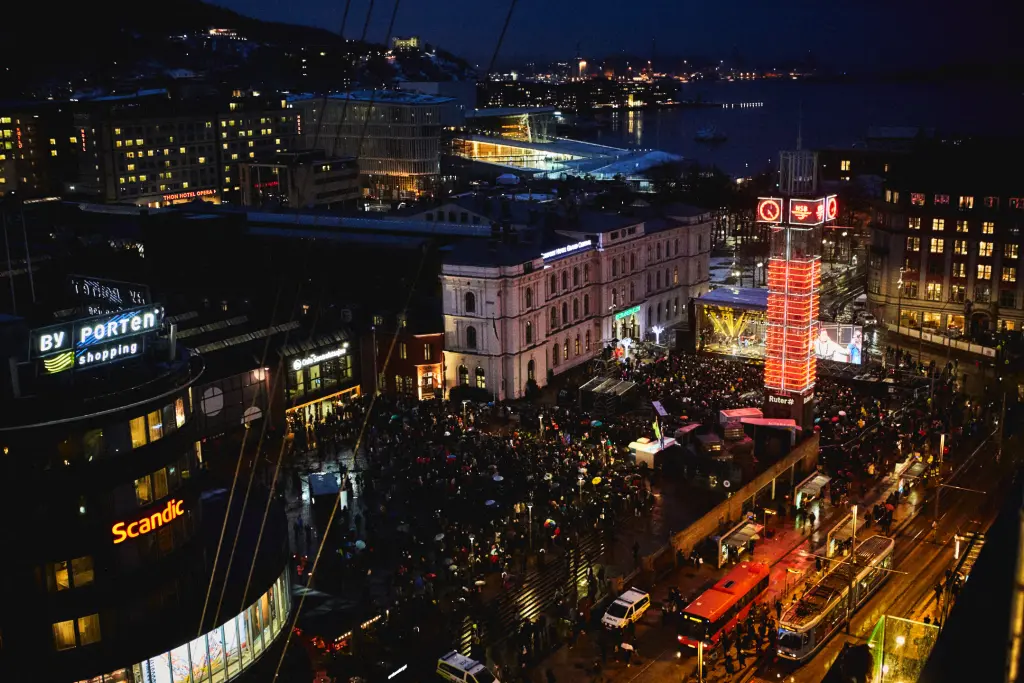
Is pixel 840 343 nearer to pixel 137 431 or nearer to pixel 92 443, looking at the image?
pixel 137 431

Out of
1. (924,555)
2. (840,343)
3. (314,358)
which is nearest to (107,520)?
(924,555)

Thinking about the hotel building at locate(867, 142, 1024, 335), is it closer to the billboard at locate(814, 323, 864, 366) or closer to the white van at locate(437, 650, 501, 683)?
the billboard at locate(814, 323, 864, 366)

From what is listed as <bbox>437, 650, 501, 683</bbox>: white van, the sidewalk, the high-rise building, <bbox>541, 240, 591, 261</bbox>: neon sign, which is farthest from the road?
the high-rise building

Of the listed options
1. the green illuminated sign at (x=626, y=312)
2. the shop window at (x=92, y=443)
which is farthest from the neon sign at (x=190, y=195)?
the shop window at (x=92, y=443)

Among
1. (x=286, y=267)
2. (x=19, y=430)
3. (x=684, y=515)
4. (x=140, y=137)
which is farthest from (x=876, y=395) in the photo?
(x=140, y=137)

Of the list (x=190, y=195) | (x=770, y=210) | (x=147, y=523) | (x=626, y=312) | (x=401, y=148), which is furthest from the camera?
(x=401, y=148)

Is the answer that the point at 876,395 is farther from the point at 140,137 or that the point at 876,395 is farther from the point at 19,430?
the point at 140,137

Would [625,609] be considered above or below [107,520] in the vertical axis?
below
